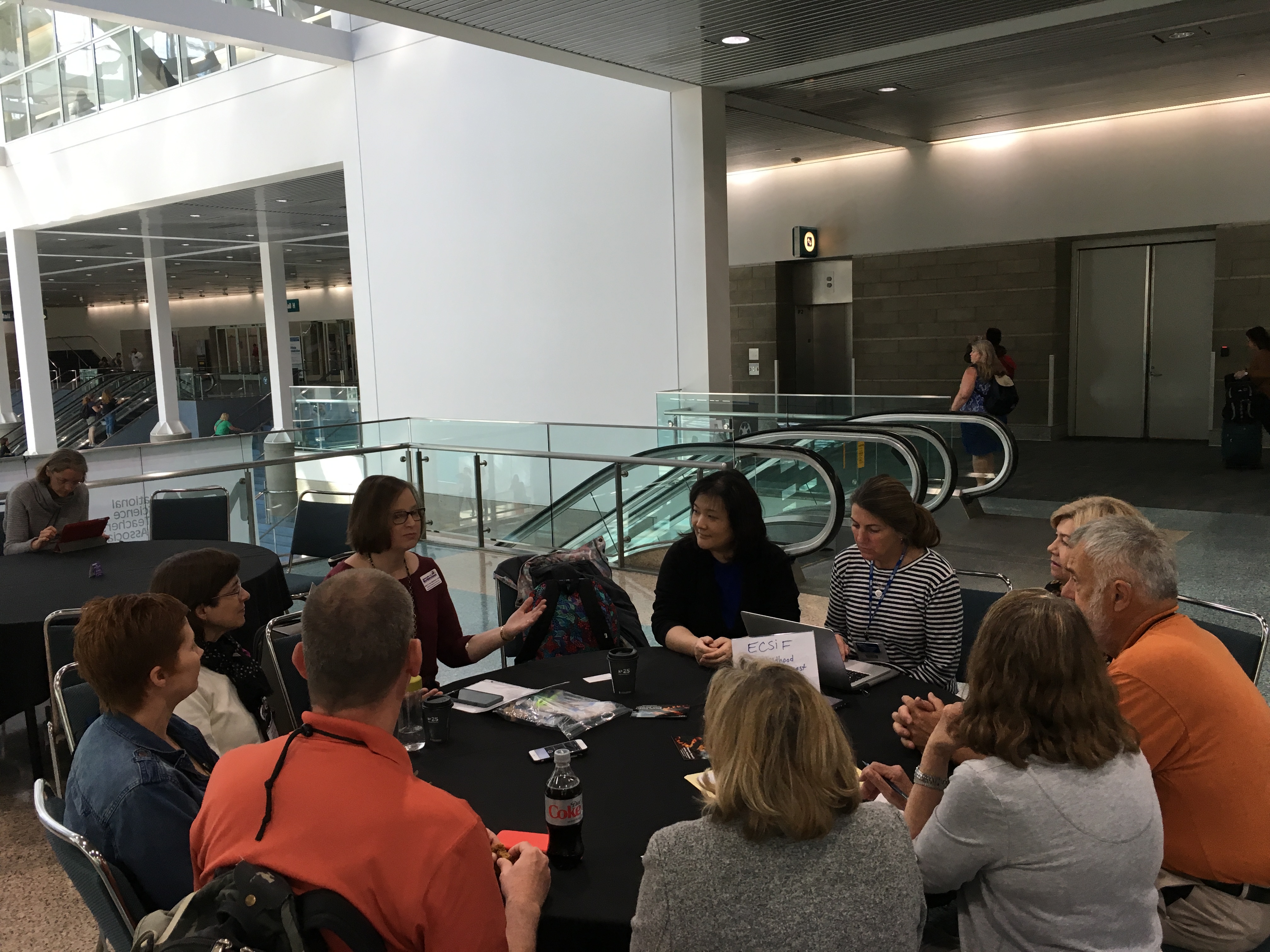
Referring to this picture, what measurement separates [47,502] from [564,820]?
4.67m

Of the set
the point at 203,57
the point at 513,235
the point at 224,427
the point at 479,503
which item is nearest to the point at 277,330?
the point at 224,427

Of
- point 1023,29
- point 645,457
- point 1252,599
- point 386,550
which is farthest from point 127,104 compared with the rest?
point 1252,599

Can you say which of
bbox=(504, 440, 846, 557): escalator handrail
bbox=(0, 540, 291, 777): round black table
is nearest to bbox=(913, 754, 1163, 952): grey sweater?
bbox=(0, 540, 291, 777): round black table

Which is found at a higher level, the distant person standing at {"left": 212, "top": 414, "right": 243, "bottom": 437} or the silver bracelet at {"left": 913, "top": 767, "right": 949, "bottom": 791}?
the silver bracelet at {"left": 913, "top": 767, "right": 949, "bottom": 791}

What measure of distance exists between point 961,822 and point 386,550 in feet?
7.65

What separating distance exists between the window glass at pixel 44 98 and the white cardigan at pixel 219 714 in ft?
54.8

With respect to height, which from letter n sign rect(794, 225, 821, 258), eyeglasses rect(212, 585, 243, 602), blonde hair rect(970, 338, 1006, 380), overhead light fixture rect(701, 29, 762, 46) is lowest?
eyeglasses rect(212, 585, 243, 602)

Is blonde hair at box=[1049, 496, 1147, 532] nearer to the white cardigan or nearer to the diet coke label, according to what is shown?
the diet coke label

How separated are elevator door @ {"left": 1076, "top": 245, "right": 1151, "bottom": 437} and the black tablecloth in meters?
12.1

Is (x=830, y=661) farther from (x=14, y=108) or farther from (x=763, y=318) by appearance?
(x=14, y=108)

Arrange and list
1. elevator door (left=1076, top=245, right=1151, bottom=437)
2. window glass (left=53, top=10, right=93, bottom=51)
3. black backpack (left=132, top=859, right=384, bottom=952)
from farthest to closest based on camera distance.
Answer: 1. window glass (left=53, top=10, right=93, bottom=51)
2. elevator door (left=1076, top=245, right=1151, bottom=437)
3. black backpack (left=132, top=859, right=384, bottom=952)

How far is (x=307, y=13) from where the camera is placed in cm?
1180

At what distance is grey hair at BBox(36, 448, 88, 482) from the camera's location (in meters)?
5.37

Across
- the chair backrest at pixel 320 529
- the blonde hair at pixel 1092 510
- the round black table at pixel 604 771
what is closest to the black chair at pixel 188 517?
the chair backrest at pixel 320 529
